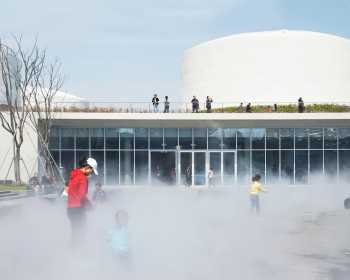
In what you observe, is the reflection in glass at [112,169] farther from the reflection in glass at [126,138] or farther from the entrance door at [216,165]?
the entrance door at [216,165]

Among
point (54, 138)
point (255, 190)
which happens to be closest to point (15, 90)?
point (54, 138)

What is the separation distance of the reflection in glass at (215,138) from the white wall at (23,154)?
11.4 meters

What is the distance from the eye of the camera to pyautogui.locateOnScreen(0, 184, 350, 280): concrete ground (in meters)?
9.29

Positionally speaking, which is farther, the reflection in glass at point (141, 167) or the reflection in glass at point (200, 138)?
the reflection in glass at point (141, 167)

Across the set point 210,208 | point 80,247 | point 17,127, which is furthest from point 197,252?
point 17,127

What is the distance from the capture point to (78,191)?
32.2 ft

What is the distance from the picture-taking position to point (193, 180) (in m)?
42.6

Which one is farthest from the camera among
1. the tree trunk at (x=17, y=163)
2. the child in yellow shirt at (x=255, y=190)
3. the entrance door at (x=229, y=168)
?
the entrance door at (x=229, y=168)

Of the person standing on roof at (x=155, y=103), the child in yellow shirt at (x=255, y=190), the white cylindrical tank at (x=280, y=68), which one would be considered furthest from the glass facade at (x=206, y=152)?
the child in yellow shirt at (x=255, y=190)

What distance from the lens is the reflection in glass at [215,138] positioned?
4253cm

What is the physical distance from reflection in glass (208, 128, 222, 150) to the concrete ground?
20956 millimetres

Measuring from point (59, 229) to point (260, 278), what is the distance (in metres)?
7.15

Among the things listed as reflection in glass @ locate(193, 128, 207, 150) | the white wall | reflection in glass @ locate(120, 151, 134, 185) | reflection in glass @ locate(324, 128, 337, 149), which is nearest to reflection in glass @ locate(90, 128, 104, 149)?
reflection in glass @ locate(120, 151, 134, 185)

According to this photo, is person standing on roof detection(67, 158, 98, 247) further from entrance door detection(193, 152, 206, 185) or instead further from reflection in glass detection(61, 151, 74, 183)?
reflection in glass detection(61, 151, 74, 183)
